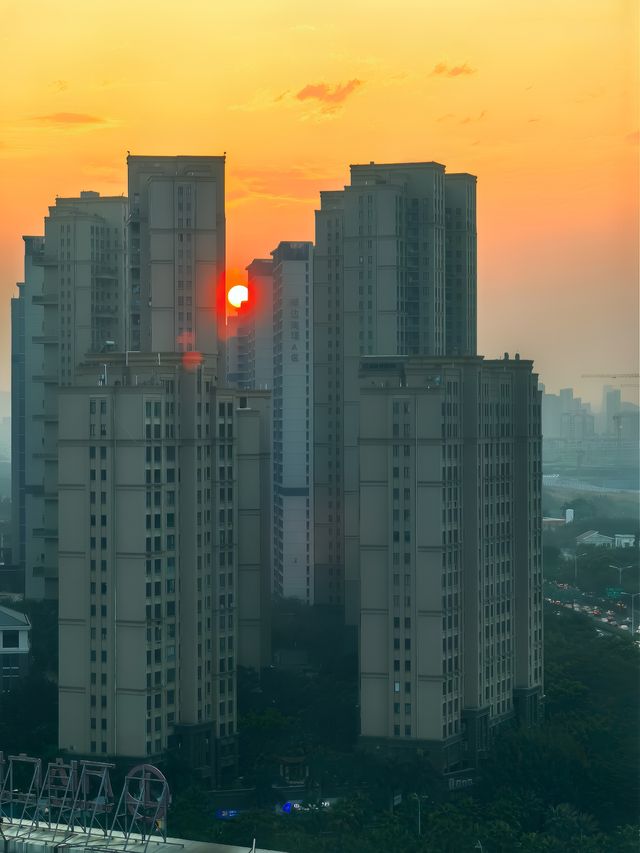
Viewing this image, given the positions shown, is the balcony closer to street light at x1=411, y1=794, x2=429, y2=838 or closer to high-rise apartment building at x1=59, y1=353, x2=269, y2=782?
high-rise apartment building at x1=59, y1=353, x2=269, y2=782

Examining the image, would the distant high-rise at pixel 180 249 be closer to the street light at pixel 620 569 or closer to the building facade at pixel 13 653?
the building facade at pixel 13 653

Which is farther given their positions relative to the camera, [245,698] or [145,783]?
[245,698]

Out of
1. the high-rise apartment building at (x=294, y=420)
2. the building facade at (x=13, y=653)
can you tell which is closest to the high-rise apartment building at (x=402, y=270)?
the high-rise apartment building at (x=294, y=420)

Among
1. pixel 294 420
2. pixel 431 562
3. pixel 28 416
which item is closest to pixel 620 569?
pixel 294 420

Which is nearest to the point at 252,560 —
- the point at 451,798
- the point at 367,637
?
the point at 367,637

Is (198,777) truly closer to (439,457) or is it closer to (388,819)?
(388,819)

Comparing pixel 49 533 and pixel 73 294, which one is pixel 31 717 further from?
pixel 73 294
